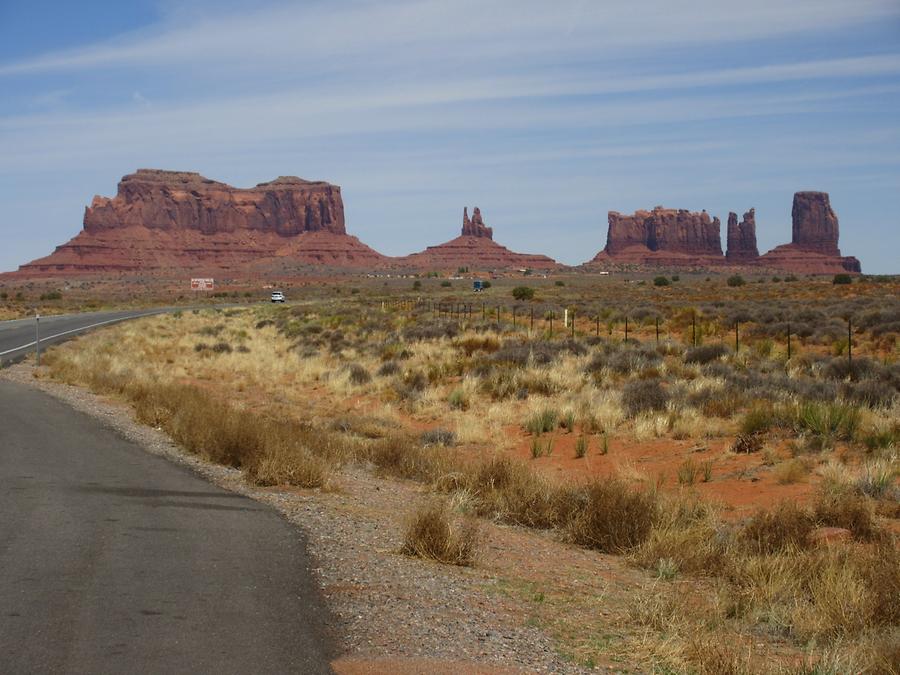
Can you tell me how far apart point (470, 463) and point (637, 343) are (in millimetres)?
17658

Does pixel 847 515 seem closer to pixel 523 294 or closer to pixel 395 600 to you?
pixel 395 600

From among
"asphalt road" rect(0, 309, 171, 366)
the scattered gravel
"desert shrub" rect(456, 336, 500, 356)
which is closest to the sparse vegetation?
"desert shrub" rect(456, 336, 500, 356)

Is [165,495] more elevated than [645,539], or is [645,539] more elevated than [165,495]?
[165,495]

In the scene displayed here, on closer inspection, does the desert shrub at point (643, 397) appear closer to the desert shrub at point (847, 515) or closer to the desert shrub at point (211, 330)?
the desert shrub at point (847, 515)

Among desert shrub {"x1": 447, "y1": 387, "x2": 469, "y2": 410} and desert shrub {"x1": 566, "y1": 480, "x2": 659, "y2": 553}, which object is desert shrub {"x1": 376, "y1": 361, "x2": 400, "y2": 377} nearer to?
desert shrub {"x1": 447, "y1": 387, "x2": 469, "y2": 410}

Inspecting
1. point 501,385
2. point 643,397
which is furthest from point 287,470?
point 501,385

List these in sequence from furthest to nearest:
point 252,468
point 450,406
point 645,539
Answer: point 450,406 < point 252,468 < point 645,539

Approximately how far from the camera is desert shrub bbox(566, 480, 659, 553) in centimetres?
938

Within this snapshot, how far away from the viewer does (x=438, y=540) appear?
26.0ft

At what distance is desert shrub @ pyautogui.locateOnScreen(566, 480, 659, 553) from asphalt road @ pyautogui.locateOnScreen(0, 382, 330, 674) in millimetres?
3277

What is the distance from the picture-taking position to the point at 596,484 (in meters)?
10.1

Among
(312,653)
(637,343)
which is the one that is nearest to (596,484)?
(312,653)

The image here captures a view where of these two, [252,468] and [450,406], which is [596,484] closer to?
[252,468]

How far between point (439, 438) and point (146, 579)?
10.6 meters
